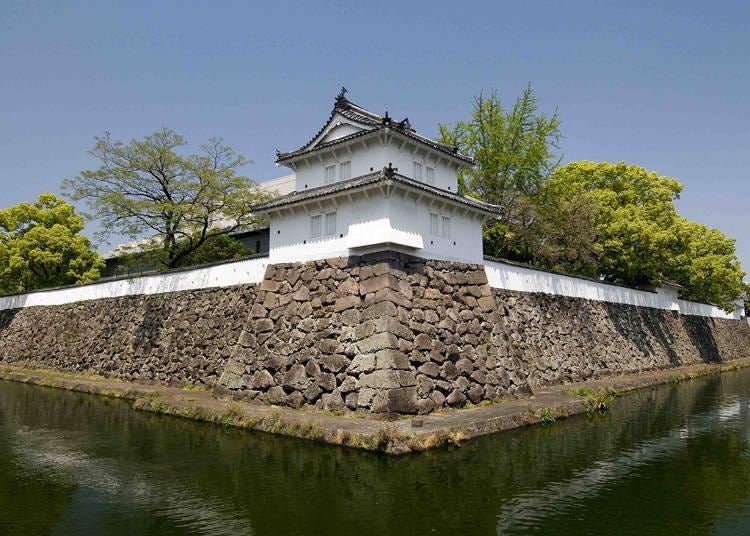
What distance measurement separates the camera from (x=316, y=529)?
7988 mm

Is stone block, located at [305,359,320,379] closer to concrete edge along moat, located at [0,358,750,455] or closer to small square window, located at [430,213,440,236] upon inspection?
concrete edge along moat, located at [0,358,750,455]

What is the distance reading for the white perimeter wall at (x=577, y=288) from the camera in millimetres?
21900

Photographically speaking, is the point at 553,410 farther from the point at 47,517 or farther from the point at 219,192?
the point at 219,192

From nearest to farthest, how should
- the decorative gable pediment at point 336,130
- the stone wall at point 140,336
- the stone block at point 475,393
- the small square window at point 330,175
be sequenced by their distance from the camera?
1. the stone block at point 475,393
2. the decorative gable pediment at point 336,130
3. the small square window at point 330,175
4. the stone wall at point 140,336

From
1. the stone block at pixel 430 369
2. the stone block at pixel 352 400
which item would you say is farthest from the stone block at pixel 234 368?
the stone block at pixel 430 369

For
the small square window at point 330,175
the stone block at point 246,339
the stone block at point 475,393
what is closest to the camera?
the stone block at point 475,393

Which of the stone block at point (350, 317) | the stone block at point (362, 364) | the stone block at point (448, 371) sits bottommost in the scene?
the stone block at point (448, 371)

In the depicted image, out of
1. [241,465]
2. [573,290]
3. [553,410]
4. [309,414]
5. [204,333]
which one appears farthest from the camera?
[573,290]

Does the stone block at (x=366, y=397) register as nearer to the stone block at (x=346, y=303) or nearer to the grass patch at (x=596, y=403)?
the stone block at (x=346, y=303)

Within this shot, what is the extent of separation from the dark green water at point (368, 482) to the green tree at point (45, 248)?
2284 centimetres

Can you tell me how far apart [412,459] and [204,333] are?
513 inches

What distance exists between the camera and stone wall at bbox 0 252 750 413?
15.5 metres

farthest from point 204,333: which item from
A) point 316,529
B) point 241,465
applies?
point 316,529

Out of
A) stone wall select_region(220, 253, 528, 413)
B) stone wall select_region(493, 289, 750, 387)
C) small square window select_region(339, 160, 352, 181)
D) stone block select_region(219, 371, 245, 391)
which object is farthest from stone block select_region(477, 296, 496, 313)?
stone block select_region(219, 371, 245, 391)
